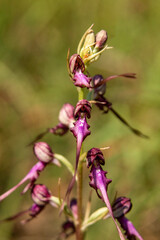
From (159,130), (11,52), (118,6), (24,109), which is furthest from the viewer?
(118,6)

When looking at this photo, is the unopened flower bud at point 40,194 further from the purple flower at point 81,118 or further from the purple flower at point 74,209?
the purple flower at point 81,118

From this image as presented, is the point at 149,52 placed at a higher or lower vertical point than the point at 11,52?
lower

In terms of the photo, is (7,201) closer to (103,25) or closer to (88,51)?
(88,51)

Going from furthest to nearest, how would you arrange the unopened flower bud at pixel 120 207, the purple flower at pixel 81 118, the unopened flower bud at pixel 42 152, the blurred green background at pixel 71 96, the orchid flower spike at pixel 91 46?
1. the blurred green background at pixel 71 96
2. the unopened flower bud at pixel 42 152
3. the unopened flower bud at pixel 120 207
4. the orchid flower spike at pixel 91 46
5. the purple flower at pixel 81 118

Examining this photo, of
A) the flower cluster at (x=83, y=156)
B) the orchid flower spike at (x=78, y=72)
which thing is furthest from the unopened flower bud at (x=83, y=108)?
the orchid flower spike at (x=78, y=72)

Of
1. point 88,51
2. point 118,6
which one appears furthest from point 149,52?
point 88,51

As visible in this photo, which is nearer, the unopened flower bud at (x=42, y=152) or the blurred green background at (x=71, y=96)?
the unopened flower bud at (x=42, y=152)

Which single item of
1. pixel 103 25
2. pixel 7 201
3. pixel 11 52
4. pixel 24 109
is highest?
pixel 11 52

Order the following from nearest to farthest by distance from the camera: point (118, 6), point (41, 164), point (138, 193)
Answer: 1. point (41, 164)
2. point (138, 193)
3. point (118, 6)

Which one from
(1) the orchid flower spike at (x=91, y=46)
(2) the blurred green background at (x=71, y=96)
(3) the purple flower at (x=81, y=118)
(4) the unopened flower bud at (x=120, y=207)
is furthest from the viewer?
(2) the blurred green background at (x=71, y=96)
